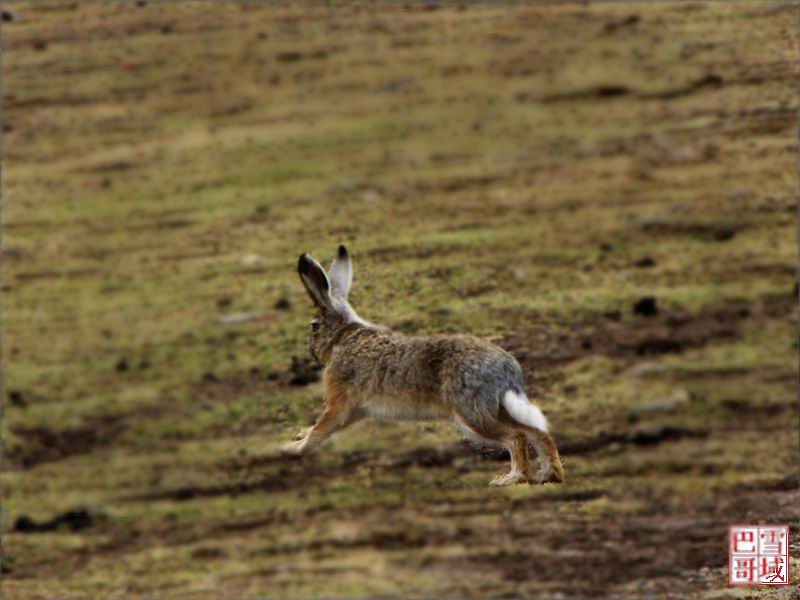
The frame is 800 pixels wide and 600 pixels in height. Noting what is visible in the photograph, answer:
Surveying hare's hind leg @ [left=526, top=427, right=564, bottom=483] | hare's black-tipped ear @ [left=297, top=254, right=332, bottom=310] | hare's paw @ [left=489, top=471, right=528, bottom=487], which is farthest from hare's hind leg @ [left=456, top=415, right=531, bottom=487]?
hare's black-tipped ear @ [left=297, top=254, right=332, bottom=310]

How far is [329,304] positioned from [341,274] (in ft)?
0.86

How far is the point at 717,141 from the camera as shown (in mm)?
30969

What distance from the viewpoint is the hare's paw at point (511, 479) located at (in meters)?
6.87

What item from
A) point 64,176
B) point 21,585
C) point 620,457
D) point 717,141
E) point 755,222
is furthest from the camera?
point 64,176

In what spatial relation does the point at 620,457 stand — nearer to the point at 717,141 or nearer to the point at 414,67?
the point at 717,141

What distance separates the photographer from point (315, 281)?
7.71 meters

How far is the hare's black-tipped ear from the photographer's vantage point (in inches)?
296

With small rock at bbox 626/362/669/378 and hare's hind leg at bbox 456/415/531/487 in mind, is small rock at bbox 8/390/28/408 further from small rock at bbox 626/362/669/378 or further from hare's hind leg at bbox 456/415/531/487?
hare's hind leg at bbox 456/415/531/487

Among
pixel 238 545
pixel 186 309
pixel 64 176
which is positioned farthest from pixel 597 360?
pixel 64 176

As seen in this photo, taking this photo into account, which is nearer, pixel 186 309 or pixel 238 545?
pixel 238 545

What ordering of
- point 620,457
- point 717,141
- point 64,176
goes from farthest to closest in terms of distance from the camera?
point 64,176, point 717,141, point 620,457

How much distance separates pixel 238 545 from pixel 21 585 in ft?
8.77

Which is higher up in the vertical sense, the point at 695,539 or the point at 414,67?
the point at 414,67

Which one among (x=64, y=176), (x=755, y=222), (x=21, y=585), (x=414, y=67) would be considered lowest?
(x=21, y=585)
